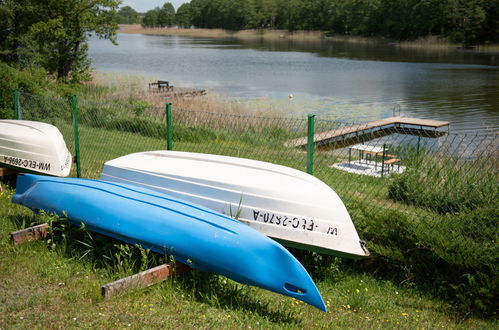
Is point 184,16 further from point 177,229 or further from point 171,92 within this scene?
point 177,229

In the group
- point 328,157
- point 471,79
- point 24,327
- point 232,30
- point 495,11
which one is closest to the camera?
point 24,327

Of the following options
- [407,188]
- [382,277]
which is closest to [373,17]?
[407,188]

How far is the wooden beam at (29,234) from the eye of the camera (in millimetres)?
5555

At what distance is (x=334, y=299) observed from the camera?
500cm

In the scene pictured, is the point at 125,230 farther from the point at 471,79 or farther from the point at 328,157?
the point at 471,79

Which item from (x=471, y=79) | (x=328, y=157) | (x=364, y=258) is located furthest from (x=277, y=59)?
(x=364, y=258)

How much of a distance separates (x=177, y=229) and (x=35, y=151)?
3.90m

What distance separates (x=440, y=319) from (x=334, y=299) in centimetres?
97

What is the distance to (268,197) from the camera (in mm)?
5520

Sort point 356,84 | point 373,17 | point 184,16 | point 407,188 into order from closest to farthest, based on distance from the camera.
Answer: point 407,188 < point 356,84 < point 373,17 < point 184,16

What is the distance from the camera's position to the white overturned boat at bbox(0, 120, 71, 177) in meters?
7.72

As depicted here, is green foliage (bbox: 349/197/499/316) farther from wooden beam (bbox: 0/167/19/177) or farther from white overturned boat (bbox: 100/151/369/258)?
wooden beam (bbox: 0/167/19/177)

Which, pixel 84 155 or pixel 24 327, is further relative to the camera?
pixel 84 155

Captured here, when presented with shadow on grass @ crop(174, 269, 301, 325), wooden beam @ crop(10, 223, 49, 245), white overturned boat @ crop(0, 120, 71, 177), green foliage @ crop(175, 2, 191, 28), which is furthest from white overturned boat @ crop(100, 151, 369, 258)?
green foliage @ crop(175, 2, 191, 28)
